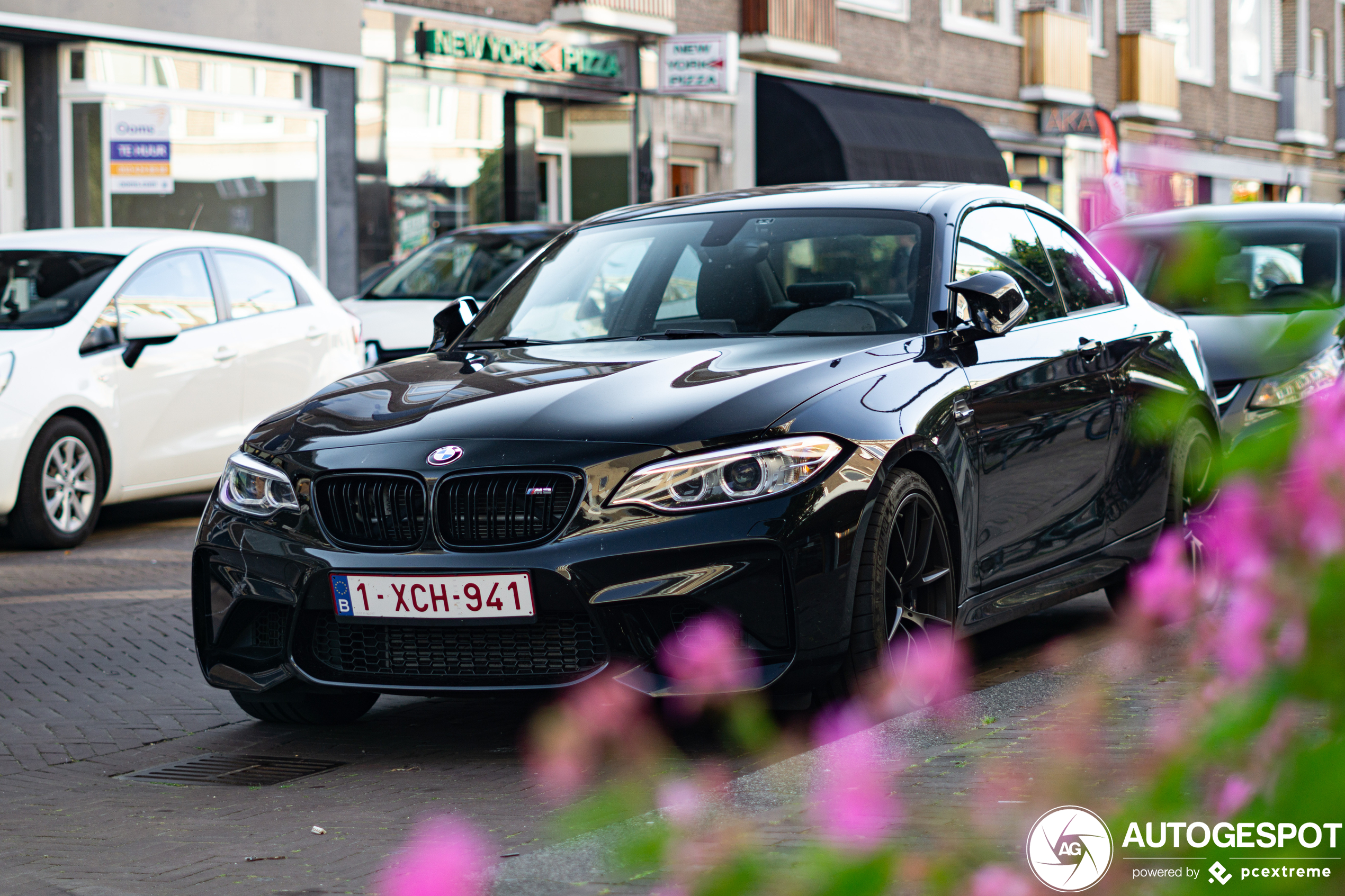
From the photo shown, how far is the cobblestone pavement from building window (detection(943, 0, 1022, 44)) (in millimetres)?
24609

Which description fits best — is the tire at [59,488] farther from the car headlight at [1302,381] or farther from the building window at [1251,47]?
the building window at [1251,47]

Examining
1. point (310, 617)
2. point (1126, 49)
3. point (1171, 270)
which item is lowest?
point (310, 617)

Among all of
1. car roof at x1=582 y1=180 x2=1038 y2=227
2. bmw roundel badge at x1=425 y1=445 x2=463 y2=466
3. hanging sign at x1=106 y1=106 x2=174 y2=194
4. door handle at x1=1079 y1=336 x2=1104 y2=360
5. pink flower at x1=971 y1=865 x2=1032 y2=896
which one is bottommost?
pink flower at x1=971 y1=865 x2=1032 y2=896

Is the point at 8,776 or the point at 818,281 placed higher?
the point at 818,281

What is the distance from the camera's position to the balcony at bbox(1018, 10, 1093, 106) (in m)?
32.6

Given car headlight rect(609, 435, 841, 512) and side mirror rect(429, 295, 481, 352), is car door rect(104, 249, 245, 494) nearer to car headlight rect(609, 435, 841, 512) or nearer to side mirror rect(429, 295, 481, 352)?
side mirror rect(429, 295, 481, 352)

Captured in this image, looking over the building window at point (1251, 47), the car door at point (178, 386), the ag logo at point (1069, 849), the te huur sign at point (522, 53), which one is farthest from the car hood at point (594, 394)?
the building window at point (1251, 47)

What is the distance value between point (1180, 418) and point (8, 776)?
4369 millimetres

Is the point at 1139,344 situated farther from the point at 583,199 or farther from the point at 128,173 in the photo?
the point at 583,199

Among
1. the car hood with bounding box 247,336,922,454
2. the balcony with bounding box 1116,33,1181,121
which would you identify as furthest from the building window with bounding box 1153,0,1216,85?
the car hood with bounding box 247,336,922,454

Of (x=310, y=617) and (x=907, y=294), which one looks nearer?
(x=310, y=617)

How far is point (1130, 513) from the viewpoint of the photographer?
20.5ft

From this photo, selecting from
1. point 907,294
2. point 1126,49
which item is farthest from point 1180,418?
point 1126,49

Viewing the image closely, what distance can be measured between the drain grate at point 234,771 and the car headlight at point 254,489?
69 centimetres
